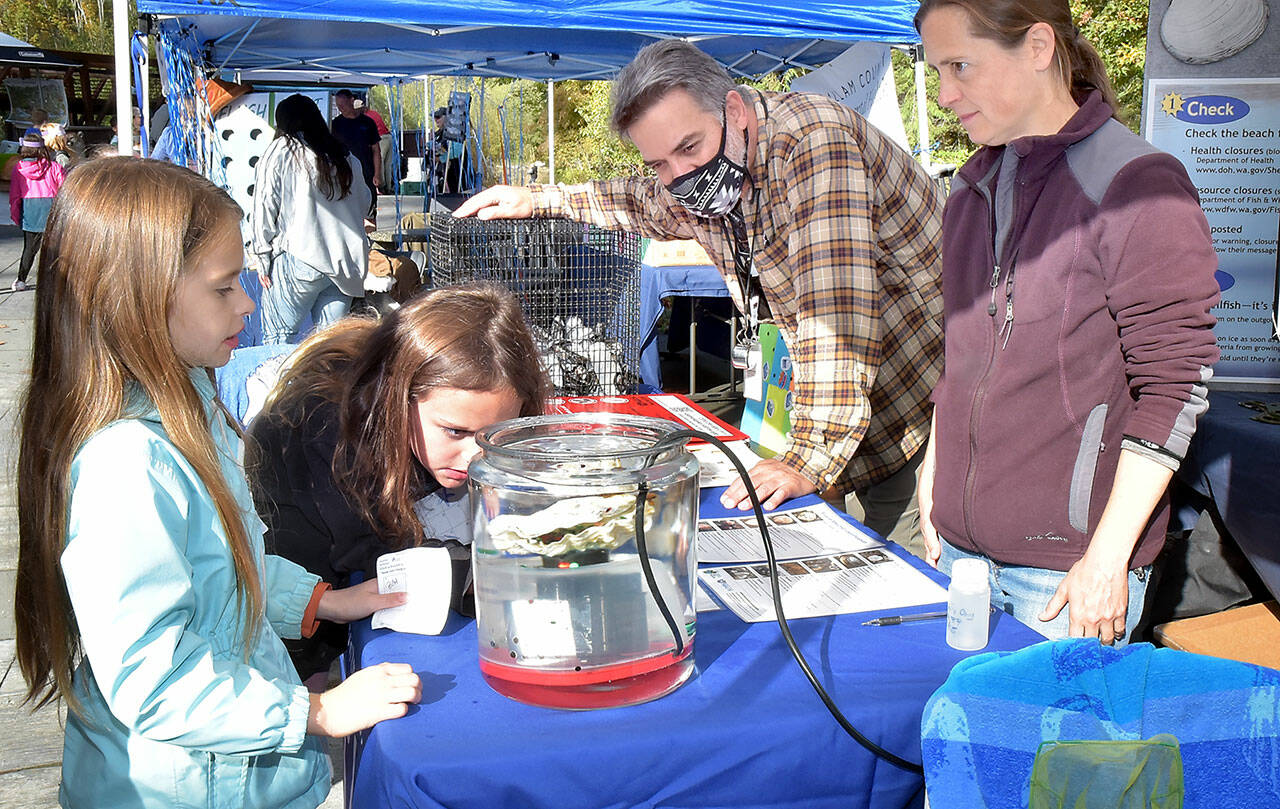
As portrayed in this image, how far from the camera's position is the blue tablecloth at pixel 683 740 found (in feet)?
3.47

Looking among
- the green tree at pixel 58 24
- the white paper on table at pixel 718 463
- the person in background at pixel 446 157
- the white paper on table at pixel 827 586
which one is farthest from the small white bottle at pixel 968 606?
the green tree at pixel 58 24

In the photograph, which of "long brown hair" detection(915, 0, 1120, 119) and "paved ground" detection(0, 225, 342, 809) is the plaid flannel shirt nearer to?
"long brown hair" detection(915, 0, 1120, 119)

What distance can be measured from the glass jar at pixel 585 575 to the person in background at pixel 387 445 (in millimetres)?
425

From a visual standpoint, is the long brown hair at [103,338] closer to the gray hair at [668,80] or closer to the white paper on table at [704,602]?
the white paper on table at [704,602]

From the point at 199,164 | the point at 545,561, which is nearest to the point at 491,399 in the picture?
the point at 545,561

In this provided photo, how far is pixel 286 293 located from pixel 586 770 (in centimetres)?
525

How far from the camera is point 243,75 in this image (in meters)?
11.3

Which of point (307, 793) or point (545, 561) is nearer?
point (545, 561)

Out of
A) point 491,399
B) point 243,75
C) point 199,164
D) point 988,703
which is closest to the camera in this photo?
point 988,703

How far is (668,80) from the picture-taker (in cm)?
211

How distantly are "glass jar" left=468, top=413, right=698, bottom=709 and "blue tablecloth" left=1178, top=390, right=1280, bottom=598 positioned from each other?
146 centimetres

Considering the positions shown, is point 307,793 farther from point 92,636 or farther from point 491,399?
point 491,399

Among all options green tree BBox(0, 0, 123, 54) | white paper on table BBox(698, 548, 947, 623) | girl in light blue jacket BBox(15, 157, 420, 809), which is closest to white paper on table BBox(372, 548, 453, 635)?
girl in light blue jacket BBox(15, 157, 420, 809)

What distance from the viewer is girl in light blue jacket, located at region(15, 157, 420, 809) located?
3.51 ft
